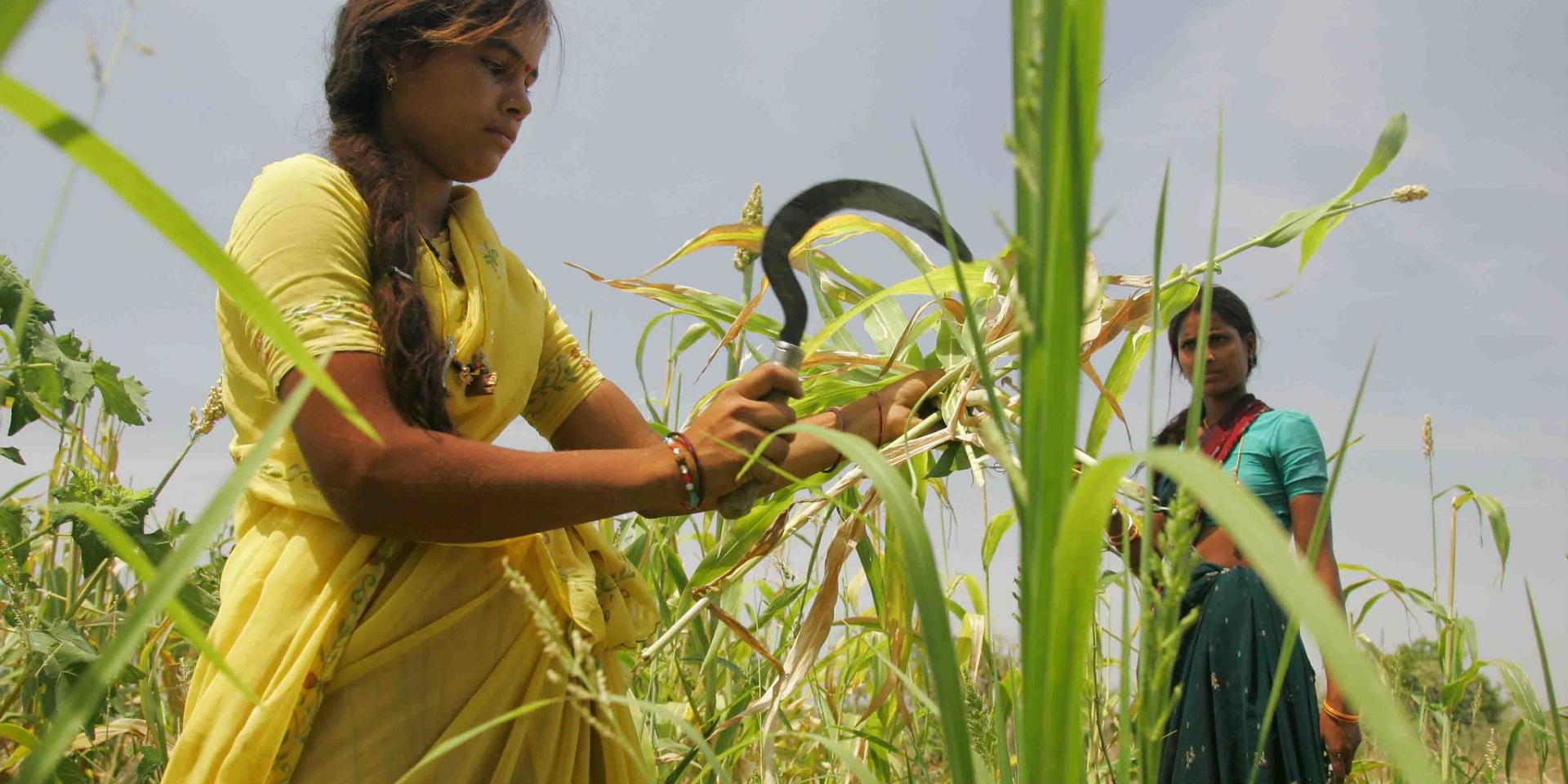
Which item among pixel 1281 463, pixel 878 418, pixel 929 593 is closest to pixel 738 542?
pixel 878 418

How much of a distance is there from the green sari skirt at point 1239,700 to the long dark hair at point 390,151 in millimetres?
1942

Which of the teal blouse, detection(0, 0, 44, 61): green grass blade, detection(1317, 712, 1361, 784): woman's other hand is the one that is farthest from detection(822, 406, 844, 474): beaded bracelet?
detection(1317, 712, 1361, 784): woman's other hand

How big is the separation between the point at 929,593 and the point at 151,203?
1.36 feet

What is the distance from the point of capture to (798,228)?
51.5 inches

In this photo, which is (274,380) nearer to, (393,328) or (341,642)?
(393,328)

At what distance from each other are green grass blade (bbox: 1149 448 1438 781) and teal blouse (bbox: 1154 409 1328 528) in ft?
8.39

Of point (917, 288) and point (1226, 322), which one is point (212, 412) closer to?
point (917, 288)

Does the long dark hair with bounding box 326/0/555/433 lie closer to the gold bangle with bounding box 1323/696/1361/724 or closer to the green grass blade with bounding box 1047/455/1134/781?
the green grass blade with bounding box 1047/455/1134/781

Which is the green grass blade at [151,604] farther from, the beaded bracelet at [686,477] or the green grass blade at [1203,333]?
the beaded bracelet at [686,477]

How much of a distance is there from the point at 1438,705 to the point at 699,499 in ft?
5.63

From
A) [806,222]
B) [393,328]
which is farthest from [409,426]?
[806,222]

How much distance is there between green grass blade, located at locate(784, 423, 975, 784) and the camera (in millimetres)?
615

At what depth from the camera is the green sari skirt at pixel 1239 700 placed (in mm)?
2539

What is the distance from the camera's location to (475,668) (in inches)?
50.8
